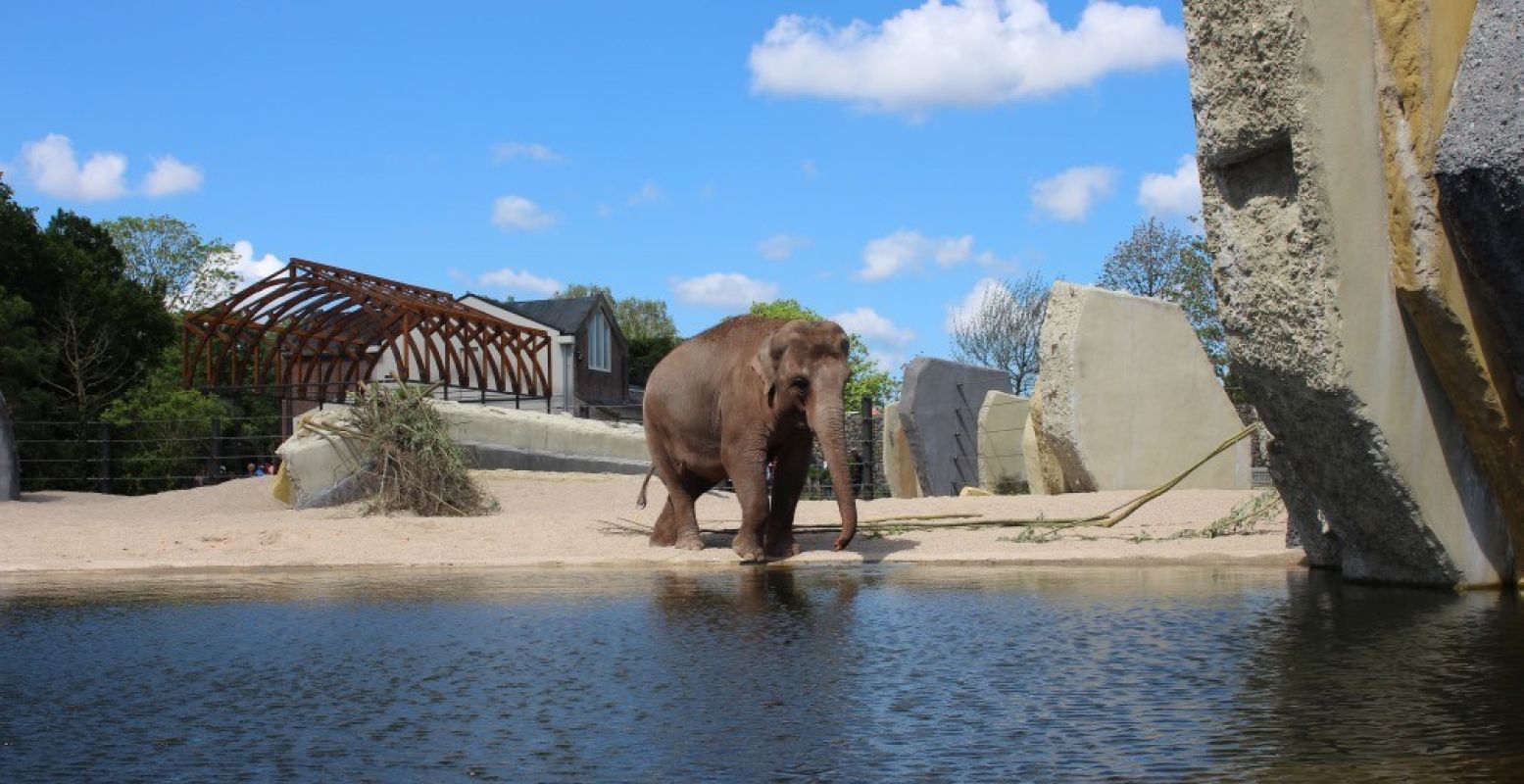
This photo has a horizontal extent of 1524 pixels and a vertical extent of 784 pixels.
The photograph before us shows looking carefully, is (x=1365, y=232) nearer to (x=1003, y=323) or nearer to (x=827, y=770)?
(x=827, y=770)

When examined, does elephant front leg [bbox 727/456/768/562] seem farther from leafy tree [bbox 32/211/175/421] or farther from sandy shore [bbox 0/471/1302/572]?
leafy tree [bbox 32/211/175/421]

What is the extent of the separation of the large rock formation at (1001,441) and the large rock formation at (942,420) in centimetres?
49

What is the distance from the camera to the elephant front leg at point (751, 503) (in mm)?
10430

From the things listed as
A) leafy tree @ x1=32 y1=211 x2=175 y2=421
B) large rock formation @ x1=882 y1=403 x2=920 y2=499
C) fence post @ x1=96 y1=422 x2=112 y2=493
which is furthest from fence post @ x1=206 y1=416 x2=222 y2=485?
leafy tree @ x1=32 y1=211 x2=175 y2=421

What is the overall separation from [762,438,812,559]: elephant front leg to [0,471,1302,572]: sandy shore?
246 millimetres

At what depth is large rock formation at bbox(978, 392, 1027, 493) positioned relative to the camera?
19.7 m

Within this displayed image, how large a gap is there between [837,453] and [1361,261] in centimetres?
397

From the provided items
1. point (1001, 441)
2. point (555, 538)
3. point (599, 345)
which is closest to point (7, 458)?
point (555, 538)

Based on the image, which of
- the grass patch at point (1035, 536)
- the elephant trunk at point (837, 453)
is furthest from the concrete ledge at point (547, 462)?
the elephant trunk at point (837, 453)

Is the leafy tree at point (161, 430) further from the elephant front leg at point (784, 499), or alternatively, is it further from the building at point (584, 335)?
the elephant front leg at point (784, 499)

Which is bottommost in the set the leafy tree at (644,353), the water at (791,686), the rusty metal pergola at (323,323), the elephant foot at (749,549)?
the water at (791,686)

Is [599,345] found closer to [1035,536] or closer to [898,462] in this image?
[898,462]

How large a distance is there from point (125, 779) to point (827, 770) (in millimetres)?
1634

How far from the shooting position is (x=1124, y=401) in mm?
16562
